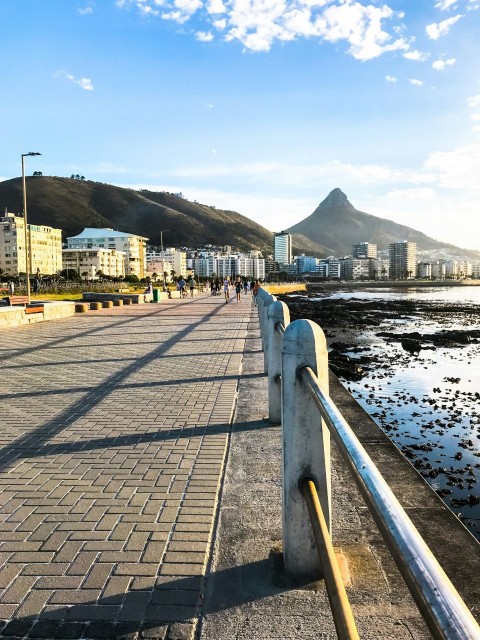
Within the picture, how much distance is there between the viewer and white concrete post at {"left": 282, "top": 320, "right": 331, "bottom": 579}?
243 centimetres

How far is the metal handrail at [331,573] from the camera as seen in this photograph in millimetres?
1479

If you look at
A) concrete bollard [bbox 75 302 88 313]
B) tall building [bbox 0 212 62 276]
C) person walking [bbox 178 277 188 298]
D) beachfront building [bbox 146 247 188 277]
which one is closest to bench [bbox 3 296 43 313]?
concrete bollard [bbox 75 302 88 313]

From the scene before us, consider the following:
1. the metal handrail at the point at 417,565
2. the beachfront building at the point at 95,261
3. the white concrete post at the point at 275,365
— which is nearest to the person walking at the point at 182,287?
the white concrete post at the point at 275,365

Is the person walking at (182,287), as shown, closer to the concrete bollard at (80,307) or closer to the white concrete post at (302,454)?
the concrete bollard at (80,307)

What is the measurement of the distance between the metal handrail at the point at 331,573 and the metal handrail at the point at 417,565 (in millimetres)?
452

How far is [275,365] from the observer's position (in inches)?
207

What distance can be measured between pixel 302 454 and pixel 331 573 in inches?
28.1

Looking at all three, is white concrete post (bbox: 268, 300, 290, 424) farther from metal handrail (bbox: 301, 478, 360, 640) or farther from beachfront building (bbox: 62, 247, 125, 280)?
beachfront building (bbox: 62, 247, 125, 280)

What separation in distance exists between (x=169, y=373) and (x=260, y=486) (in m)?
4.78

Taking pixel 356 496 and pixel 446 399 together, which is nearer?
pixel 356 496

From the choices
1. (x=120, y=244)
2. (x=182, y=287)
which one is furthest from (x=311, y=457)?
(x=120, y=244)

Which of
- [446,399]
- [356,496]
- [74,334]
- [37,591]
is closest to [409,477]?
[356,496]

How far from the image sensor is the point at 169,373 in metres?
8.18

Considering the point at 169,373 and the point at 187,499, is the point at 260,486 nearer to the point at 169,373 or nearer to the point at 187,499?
the point at 187,499
